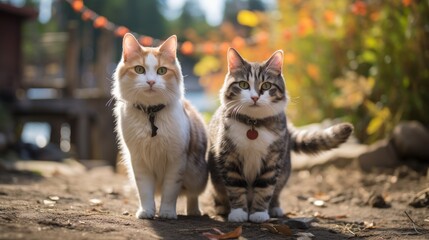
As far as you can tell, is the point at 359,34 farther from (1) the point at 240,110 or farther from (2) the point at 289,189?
(1) the point at 240,110

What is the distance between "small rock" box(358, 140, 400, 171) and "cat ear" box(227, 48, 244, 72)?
3063mm

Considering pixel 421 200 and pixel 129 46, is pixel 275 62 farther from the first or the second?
pixel 421 200

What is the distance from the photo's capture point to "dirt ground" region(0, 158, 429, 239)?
2627mm

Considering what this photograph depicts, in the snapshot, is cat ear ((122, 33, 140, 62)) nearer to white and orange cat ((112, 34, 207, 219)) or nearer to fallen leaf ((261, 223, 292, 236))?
white and orange cat ((112, 34, 207, 219))

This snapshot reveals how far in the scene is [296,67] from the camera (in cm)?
860

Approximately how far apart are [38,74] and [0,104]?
2904 millimetres

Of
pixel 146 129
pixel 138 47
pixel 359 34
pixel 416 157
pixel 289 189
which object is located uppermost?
pixel 359 34

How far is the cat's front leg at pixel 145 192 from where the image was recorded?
3.26 meters

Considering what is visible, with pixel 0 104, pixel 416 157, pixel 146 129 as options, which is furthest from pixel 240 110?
pixel 0 104

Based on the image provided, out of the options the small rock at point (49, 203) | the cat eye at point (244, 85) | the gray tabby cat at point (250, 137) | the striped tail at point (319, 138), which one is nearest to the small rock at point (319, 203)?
the striped tail at point (319, 138)

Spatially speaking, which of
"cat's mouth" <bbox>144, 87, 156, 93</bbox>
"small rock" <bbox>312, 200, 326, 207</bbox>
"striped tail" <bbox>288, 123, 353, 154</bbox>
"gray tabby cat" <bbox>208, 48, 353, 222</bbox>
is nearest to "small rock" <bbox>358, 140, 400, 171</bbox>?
"small rock" <bbox>312, 200, 326, 207</bbox>

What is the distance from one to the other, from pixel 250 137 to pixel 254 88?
33 centimetres

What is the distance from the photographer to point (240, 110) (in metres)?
3.33

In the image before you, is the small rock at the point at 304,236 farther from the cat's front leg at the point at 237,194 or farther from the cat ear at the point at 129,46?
the cat ear at the point at 129,46
